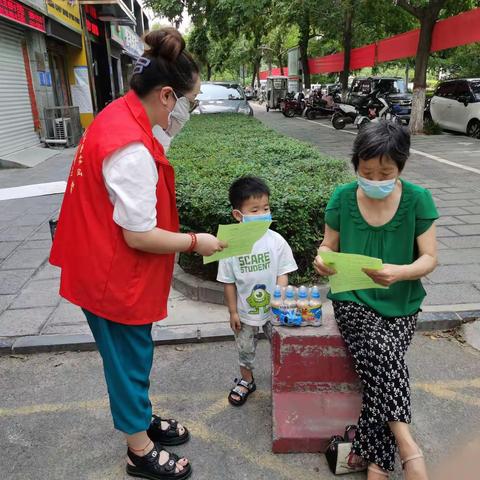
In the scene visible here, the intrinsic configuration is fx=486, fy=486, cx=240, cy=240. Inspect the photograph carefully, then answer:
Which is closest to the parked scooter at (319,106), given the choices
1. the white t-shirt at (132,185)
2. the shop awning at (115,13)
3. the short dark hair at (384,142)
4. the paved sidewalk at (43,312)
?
the shop awning at (115,13)

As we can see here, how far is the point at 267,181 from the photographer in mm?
3994

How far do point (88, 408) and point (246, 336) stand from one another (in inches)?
37.3

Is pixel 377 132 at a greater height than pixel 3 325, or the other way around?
pixel 377 132

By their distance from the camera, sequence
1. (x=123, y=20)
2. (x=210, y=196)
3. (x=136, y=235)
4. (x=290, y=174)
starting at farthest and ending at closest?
(x=123, y=20) < (x=290, y=174) < (x=210, y=196) < (x=136, y=235)

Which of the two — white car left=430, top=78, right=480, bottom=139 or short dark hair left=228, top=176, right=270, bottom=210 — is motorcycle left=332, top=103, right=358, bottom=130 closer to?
white car left=430, top=78, right=480, bottom=139

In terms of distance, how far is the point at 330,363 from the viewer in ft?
7.39

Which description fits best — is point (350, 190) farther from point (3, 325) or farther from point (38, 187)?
point (38, 187)

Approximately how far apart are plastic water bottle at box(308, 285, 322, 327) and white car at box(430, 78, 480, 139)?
12.2 metres

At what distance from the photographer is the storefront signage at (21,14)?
9.45 m

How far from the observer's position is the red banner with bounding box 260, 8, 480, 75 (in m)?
12.1

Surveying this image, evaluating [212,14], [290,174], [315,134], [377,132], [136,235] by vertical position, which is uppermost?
[212,14]

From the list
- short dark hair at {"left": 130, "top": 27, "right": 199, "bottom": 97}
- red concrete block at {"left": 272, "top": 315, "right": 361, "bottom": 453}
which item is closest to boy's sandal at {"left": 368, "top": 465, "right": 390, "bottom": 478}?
red concrete block at {"left": 272, "top": 315, "right": 361, "bottom": 453}

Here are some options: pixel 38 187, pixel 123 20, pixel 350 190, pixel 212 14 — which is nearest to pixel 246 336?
pixel 350 190

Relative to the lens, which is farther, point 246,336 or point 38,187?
point 38,187
